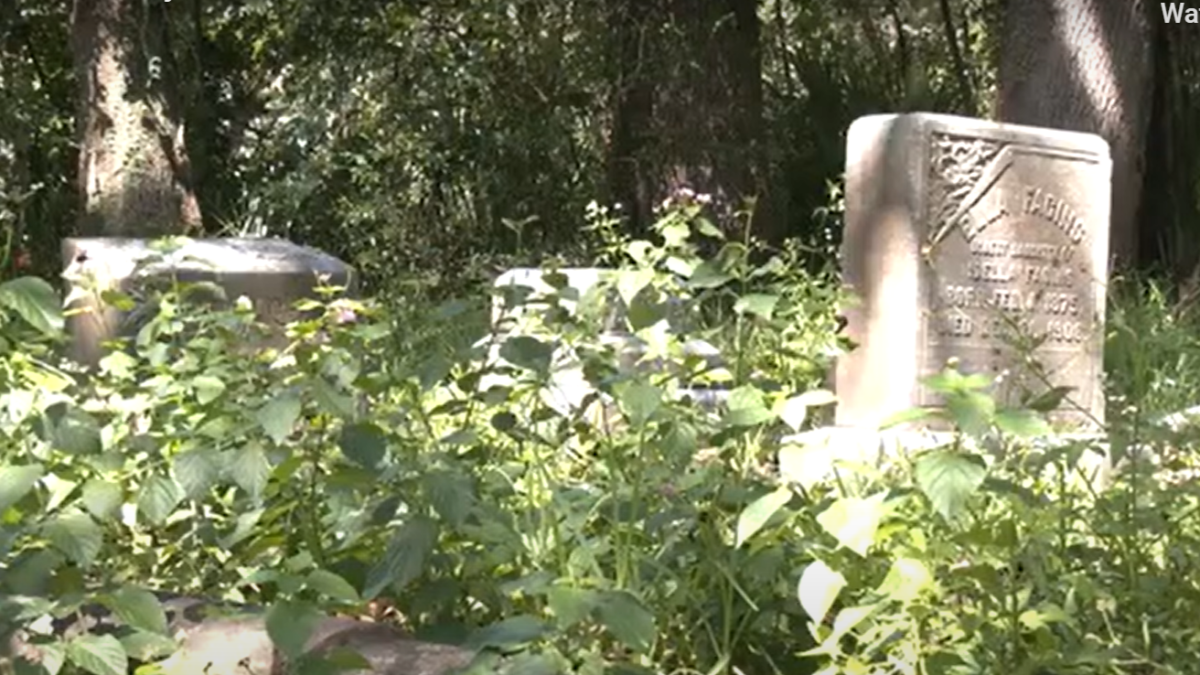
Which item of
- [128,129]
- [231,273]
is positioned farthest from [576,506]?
[128,129]

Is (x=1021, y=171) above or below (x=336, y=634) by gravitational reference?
above

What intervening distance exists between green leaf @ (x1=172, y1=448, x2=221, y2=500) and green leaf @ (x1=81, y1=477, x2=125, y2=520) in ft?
0.33

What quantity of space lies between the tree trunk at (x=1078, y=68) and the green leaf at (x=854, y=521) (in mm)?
7905

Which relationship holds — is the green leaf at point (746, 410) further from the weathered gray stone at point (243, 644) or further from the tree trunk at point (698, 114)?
the tree trunk at point (698, 114)

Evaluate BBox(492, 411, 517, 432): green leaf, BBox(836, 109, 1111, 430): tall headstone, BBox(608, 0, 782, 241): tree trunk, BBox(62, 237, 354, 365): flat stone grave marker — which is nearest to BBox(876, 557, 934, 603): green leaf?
BBox(492, 411, 517, 432): green leaf

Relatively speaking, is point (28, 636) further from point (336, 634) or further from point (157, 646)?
point (336, 634)

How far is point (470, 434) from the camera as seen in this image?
11.2 feet

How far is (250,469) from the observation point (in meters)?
3.01

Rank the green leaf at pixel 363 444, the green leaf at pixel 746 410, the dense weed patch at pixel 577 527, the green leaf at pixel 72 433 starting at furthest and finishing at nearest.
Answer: the green leaf at pixel 746 410 → the green leaf at pixel 72 433 → the green leaf at pixel 363 444 → the dense weed patch at pixel 577 527

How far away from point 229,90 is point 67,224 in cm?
270

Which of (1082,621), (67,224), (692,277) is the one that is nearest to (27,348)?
(692,277)

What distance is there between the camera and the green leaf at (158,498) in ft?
9.80

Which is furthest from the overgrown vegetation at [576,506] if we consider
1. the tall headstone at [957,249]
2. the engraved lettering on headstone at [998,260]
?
the engraved lettering on headstone at [998,260]

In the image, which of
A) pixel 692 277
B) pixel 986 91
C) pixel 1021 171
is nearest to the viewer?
pixel 692 277
